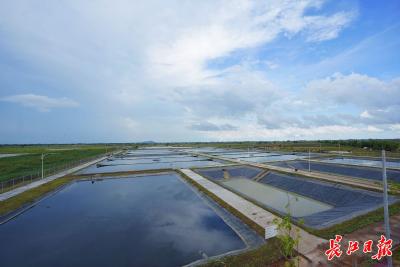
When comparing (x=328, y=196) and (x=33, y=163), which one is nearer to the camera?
(x=328, y=196)

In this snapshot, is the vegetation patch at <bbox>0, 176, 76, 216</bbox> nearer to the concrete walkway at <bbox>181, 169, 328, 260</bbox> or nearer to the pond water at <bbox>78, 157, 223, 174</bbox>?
the pond water at <bbox>78, 157, 223, 174</bbox>

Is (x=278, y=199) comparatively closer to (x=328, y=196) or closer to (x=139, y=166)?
(x=328, y=196)

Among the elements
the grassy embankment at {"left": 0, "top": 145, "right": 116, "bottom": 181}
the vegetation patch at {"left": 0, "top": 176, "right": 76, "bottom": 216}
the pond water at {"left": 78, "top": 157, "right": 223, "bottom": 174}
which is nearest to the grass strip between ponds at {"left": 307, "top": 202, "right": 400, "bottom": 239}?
the vegetation patch at {"left": 0, "top": 176, "right": 76, "bottom": 216}

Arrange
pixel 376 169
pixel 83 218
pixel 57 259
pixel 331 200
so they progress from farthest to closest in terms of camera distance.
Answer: pixel 376 169
pixel 331 200
pixel 83 218
pixel 57 259

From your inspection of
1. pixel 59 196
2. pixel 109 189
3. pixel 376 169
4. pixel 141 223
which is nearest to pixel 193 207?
pixel 141 223

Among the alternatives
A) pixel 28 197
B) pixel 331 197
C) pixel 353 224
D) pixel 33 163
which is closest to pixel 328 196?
pixel 331 197

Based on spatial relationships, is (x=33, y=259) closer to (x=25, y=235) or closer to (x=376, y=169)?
(x=25, y=235)

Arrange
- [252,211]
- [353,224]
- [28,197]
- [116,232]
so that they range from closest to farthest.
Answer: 1. [353,224]
2. [116,232]
3. [252,211]
4. [28,197]
